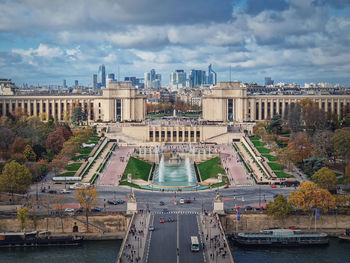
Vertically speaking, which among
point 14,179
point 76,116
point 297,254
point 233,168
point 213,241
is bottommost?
point 297,254

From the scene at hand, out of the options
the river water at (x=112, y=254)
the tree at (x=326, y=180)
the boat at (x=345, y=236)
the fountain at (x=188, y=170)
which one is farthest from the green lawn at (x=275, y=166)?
the river water at (x=112, y=254)

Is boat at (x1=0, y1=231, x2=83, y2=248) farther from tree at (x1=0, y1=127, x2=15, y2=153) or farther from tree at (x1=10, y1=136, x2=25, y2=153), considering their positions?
tree at (x1=0, y1=127, x2=15, y2=153)

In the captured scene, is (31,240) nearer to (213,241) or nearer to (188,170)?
(213,241)

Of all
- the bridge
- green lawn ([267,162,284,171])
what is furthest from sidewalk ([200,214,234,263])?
green lawn ([267,162,284,171])

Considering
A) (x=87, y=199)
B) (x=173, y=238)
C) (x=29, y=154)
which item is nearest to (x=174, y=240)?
(x=173, y=238)

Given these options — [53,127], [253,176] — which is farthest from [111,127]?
[253,176]

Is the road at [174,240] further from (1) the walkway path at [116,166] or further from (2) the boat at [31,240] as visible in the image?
(1) the walkway path at [116,166]
